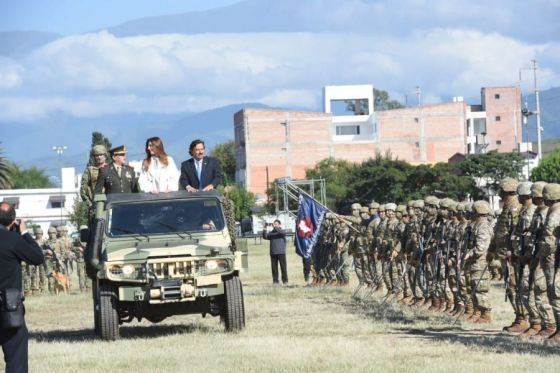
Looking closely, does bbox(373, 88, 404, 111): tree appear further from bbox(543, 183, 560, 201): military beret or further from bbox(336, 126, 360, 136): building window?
bbox(543, 183, 560, 201): military beret

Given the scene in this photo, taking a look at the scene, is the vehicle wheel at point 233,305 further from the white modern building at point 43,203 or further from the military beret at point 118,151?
the white modern building at point 43,203

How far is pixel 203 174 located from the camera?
19484 mm

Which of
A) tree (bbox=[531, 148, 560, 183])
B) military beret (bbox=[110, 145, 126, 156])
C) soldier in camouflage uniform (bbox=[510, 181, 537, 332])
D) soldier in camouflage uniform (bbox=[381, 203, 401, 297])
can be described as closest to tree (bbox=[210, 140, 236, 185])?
tree (bbox=[531, 148, 560, 183])

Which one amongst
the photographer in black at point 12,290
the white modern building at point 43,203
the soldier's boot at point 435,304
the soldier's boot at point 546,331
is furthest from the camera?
the white modern building at point 43,203

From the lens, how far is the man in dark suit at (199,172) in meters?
19.4

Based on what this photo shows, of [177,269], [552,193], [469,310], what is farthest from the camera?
[469,310]

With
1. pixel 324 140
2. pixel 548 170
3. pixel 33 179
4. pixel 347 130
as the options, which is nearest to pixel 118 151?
pixel 548 170

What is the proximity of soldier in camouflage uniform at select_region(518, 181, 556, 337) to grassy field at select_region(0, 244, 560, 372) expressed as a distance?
1.37 ft

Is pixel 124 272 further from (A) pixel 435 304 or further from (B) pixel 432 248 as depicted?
(A) pixel 435 304

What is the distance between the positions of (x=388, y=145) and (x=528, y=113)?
56.8 ft

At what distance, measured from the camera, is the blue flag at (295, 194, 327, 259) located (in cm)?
3697

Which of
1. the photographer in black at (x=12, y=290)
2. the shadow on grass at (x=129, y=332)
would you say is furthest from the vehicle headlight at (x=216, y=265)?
the photographer in black at (x=12, y=290)

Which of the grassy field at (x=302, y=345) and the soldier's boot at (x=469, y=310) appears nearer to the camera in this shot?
the grassy field at (x=302, y=345)

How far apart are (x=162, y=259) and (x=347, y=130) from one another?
125 meters
